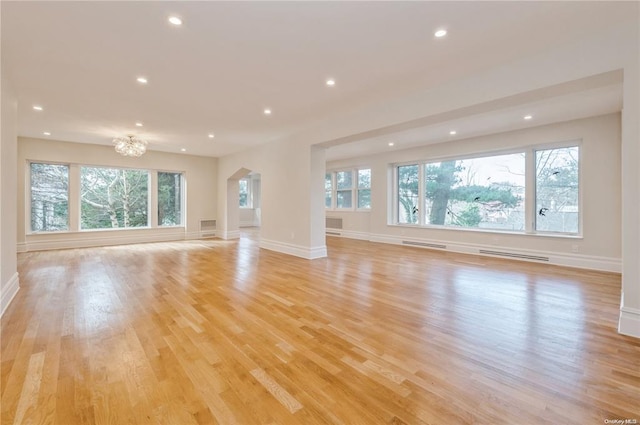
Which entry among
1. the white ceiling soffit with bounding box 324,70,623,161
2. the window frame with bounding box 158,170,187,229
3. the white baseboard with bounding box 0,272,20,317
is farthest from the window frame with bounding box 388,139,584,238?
the white baseboard with bounding box 0,272,20,317

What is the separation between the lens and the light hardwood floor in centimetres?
159

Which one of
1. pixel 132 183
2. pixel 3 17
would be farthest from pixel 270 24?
pixel 132 183

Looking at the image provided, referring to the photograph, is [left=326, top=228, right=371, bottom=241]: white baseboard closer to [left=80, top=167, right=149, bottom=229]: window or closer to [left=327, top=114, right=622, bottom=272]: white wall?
[left=327, top=114, right=622, bottom=272]: white wall

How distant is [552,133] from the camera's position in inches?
213

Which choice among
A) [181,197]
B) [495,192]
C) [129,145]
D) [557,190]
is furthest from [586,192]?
[181,197]

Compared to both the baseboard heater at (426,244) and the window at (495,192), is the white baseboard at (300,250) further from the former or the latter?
the window at (495,192)

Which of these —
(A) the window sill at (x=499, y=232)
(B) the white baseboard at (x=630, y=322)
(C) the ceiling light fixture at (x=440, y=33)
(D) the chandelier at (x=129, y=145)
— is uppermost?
(C) the ceiling light fixture at (x=440, y=33)

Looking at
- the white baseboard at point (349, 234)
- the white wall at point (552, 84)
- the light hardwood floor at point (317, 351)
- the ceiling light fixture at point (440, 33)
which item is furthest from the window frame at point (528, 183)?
the ceiling light fixture at point (440, 33)

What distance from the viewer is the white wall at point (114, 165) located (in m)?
6.64

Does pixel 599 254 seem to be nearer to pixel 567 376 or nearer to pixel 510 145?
pixel 510 145

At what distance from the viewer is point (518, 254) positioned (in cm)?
582

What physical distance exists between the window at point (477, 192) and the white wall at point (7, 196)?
7906mm

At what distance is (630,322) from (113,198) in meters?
10.3

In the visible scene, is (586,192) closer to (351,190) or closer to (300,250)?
(300,250)
